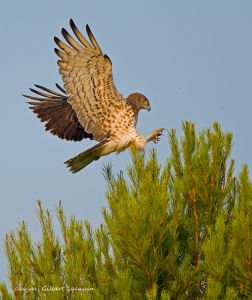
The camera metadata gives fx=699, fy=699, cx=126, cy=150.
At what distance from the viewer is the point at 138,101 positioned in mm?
9055

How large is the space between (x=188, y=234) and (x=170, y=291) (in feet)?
2.11

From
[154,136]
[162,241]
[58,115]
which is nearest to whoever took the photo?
[162,241]

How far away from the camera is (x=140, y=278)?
5.23 m

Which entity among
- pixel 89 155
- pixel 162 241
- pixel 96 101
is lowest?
pixel 162 241

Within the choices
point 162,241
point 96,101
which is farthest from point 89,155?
point 162,241

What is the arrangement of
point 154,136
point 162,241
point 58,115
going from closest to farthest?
point 162,241
point 154,136
point 58,115

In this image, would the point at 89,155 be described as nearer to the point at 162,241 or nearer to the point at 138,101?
the point at 138,101

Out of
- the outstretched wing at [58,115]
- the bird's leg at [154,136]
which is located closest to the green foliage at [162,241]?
the bird's leg at [154,136]

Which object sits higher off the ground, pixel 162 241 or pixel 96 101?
pixel 96 101

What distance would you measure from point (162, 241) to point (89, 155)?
3.27 meters

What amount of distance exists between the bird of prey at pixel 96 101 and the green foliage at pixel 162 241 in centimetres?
213

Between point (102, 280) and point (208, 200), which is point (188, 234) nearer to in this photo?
point (208, 200)

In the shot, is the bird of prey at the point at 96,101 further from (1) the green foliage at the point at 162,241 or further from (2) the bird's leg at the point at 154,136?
(1) the green foliage at the point at 162,241

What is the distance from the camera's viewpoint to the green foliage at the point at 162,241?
5.00 metres
